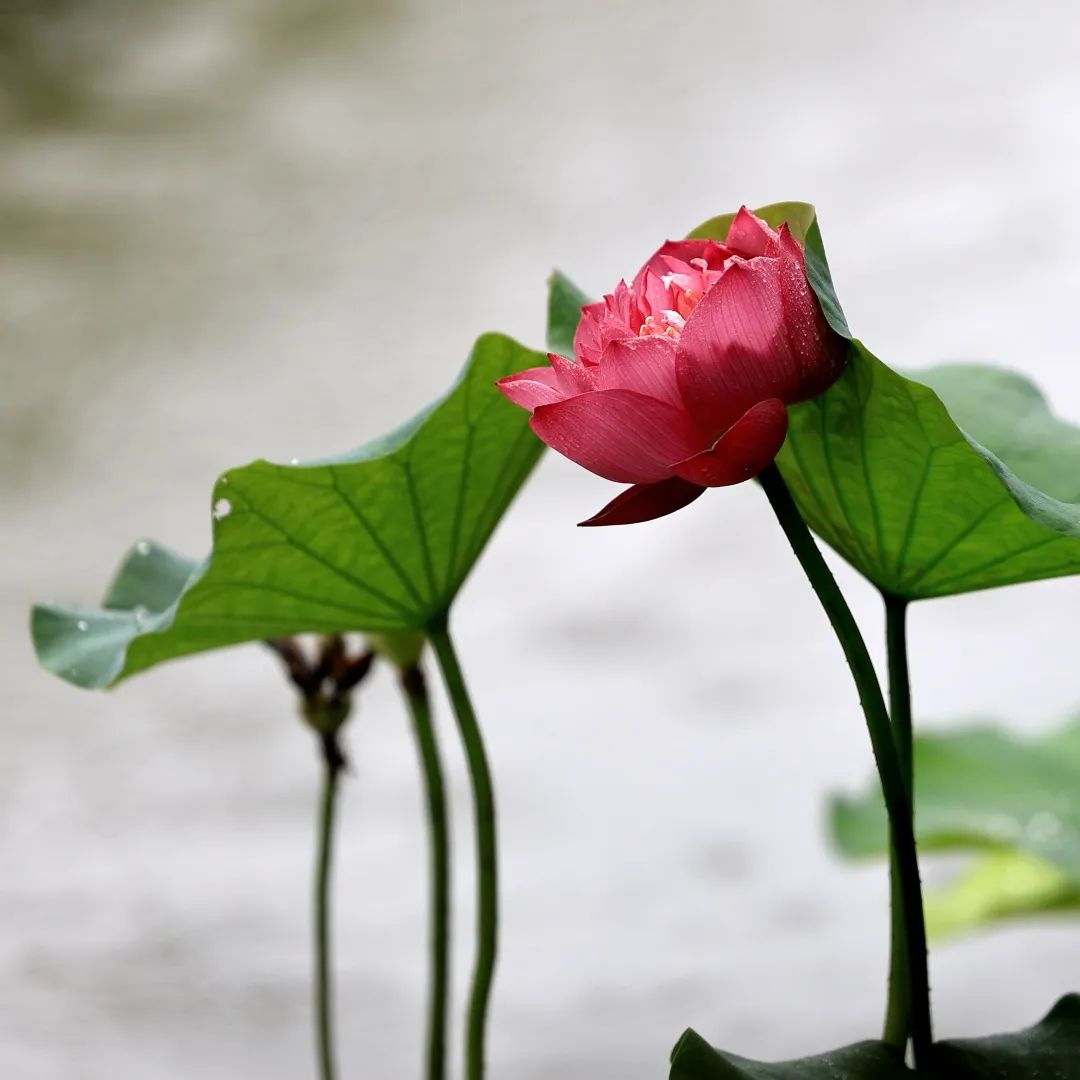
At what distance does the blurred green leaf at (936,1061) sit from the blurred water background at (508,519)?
3.37 ft

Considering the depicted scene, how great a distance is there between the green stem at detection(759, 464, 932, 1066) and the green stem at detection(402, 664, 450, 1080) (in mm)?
179

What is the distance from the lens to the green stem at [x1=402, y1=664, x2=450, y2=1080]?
45 centimetres

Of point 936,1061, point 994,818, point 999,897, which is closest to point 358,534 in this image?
point 936,1061

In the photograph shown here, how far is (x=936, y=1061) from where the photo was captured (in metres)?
0.31

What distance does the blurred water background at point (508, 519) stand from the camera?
4.70ft

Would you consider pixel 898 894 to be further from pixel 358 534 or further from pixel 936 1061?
pixel 358 534

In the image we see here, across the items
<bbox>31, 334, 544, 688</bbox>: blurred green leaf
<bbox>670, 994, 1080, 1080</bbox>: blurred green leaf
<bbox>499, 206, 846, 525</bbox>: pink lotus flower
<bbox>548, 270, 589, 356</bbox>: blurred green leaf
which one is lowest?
<bbox>670, 994, 1080, 1080</bbox>: blurred green leaf

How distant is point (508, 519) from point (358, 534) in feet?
6.46

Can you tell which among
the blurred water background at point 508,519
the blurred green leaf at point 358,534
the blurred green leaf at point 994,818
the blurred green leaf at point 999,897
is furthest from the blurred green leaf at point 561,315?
the blurred water background at point 508,519

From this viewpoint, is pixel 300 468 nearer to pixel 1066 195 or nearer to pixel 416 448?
pixel 416 448

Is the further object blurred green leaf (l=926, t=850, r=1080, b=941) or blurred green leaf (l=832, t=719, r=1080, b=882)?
blurred green leaf (l=926, t=850, r=1080, b=941)

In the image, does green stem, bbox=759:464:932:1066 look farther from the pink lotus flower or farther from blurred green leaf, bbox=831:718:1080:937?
blurred green leaf, bbox=831:718:1080:937

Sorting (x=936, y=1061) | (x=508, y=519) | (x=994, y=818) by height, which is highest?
(x=508, y=519)

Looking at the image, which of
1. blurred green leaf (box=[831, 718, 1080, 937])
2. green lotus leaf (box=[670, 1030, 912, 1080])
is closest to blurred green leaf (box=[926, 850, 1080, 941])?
blurred green leaf (box=[831, 718, 1080, 937])
